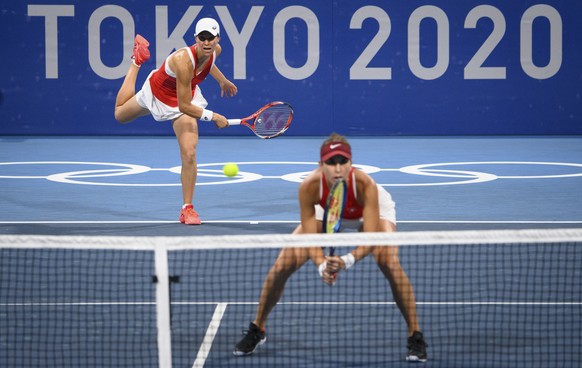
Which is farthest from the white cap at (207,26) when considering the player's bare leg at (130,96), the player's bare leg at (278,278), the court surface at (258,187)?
the player's bare leg at (278,278)

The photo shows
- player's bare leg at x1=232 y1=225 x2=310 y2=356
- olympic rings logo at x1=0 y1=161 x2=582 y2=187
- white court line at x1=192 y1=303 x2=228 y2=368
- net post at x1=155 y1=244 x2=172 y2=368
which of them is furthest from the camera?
olympic rings logo at x1=0 y1=161 x2=582 y2=187

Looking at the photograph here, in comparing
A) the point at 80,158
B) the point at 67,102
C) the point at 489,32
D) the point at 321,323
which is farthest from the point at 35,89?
the point at 321,323

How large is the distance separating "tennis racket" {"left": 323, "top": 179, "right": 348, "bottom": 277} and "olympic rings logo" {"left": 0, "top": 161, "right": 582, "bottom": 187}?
6973 mm

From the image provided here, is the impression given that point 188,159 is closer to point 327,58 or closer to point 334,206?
point 334,206

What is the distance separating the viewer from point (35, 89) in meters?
17.8

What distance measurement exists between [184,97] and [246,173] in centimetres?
414

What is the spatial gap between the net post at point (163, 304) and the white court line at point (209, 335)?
0.55 meters

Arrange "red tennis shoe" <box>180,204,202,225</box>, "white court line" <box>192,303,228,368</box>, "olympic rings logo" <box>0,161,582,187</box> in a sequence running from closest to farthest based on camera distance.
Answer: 1. "white court line" <box>192,303,228,368</box>
2. "red tennis shoe" <box>180,204,202,225</box>
3. "olympic rings logo" <box>0,161,582,187</box>

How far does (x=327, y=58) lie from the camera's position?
1773 cm

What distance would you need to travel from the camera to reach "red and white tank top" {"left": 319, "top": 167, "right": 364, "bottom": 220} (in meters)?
5.48

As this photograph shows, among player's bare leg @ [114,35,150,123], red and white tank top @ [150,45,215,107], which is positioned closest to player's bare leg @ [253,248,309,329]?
red and white tank top @ [150,45,215,107]

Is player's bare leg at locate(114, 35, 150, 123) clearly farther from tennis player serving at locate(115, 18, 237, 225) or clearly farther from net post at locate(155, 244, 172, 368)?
net post at locate(155, 244, 172, 368)

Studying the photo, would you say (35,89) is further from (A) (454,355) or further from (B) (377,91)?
(A) (454,355)

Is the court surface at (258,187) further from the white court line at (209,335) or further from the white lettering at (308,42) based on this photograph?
the white lettering at (308,42)
